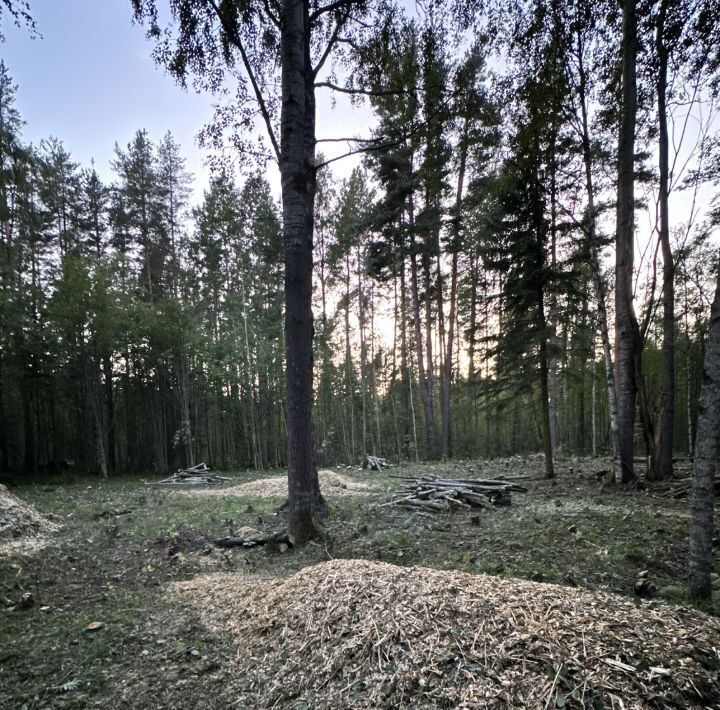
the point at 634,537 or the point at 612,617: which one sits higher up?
the point at 612,617

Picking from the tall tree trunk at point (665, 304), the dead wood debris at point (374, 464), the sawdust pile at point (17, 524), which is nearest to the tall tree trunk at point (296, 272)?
the sawdust pile at point (17, 524)

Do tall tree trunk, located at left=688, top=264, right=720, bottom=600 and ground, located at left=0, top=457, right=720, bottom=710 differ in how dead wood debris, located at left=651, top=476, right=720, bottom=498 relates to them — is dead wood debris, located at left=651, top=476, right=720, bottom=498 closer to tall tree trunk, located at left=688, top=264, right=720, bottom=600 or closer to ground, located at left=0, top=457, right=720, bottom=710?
ground, located at left=0, top=457, right=720, bottom=710

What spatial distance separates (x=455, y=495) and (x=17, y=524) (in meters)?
7.17

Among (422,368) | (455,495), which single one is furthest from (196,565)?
(422,368)

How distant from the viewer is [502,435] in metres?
25.4

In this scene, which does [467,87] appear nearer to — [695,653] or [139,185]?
[695,653]

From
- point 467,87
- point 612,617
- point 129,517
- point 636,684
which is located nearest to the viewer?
point 636,684

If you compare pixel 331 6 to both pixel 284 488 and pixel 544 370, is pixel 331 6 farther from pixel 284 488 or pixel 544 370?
pixel 284 488

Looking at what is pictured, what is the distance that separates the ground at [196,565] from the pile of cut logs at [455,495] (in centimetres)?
31

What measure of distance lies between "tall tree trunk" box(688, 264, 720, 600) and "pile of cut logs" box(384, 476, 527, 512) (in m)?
4.13

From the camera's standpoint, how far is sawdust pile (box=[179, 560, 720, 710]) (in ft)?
5.39

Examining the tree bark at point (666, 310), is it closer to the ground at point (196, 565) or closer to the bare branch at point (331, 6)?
the ground at point (196, 565)

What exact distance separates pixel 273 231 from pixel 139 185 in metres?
7.46

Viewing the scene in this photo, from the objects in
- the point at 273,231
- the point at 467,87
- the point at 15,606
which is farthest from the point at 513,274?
the point at 273,231
